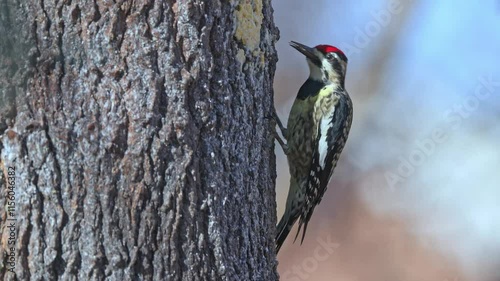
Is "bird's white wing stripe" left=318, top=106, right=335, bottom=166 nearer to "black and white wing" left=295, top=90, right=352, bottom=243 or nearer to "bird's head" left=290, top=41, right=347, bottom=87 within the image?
"black and white wing" left=295, top=90, right=352, bottom=243

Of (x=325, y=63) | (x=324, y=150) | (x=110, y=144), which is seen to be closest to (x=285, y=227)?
(x=324, y=150)

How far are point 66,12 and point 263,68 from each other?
736mm

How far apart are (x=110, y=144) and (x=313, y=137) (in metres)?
2.04

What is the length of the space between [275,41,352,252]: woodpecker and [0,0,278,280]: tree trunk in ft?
5.74

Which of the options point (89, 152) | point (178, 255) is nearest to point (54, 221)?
point (89, 152)

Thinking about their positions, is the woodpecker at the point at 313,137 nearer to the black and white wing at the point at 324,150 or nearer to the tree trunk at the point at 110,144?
the black and white wing at the point at 324,150

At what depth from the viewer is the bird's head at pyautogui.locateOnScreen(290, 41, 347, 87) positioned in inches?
168

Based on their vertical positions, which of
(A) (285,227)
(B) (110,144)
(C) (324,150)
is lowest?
(A) (285,227)

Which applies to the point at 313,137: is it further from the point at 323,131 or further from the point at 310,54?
the point at 310,54

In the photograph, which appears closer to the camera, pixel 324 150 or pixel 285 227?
pixel 285 227

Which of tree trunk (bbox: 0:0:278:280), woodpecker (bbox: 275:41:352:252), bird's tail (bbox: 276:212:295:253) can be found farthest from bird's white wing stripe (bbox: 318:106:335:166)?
tree trunk (bbox: 0:0:278:280)

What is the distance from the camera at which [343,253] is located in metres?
7.50

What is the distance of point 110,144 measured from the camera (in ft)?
7.27

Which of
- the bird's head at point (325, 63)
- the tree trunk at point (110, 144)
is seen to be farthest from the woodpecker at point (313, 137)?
the tree trunk at point (110, 144)
